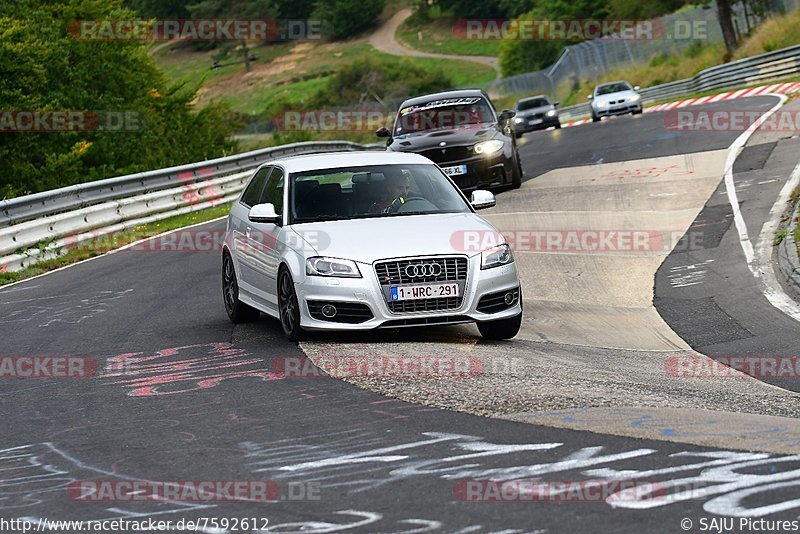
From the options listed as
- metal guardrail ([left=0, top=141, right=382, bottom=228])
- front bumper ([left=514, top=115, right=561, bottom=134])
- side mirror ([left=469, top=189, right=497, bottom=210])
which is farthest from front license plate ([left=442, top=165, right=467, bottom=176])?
front bumper ([left=514, top=115, right=561, bottom=134])

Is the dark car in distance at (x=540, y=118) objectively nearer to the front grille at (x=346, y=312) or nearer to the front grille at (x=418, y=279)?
the front grille at (x=418, y=279)

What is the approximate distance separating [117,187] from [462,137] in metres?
6.39

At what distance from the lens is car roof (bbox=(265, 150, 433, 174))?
1202 cm

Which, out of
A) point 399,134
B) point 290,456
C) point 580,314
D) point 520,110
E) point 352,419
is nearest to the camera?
point 290,456

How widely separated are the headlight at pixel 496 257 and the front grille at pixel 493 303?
23 cm

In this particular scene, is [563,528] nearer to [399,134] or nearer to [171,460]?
[171,460]

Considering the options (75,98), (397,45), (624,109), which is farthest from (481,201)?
(397,45)

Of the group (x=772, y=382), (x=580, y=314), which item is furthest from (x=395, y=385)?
(x=580, y=314)

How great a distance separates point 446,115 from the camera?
2280cm

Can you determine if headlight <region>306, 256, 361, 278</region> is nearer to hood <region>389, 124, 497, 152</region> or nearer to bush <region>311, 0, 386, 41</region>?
hood <region>389, 124, 497, 152</region>

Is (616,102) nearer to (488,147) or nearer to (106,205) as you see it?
(488,147)

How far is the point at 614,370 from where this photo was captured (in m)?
9.74

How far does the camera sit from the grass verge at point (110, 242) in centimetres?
1899

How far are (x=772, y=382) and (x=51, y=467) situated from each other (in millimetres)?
4998
